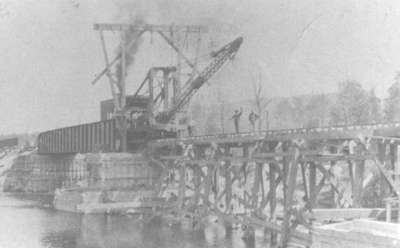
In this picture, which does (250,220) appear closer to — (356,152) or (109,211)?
(356,152)

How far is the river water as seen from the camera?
21531 mm

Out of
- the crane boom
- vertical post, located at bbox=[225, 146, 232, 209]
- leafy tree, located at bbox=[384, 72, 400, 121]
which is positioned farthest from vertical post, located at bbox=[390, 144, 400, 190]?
leafy tree, located at bbox=[384, 72, 400, 121]

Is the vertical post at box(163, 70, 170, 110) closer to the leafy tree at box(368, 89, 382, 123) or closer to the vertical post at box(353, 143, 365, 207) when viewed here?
the vertical post at box(353, 143, 365, 207)

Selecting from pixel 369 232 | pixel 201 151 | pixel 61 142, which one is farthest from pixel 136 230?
pixel 61 142

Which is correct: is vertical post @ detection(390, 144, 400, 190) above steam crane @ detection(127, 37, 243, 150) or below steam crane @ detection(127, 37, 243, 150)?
below

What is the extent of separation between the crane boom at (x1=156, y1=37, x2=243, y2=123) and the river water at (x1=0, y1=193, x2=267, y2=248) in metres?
7.88

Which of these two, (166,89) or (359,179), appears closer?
(359,179)

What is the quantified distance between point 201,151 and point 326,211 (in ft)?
38.5

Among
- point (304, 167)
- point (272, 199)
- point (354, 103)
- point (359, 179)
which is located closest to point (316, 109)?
point (354, 103)

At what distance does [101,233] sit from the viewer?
963 inches

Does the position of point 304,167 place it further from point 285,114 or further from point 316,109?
point 285,114

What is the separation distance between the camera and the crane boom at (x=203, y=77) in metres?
32.0

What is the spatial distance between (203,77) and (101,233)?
1284 cm

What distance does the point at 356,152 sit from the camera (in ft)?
54.6
